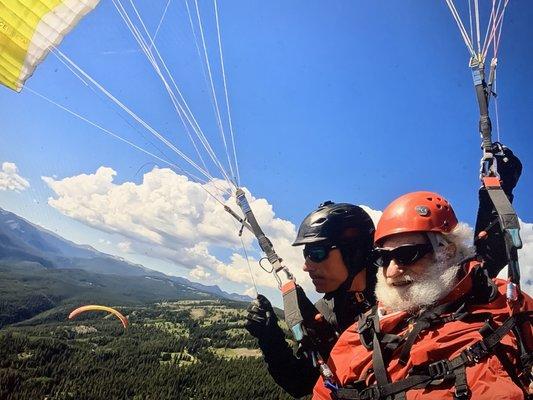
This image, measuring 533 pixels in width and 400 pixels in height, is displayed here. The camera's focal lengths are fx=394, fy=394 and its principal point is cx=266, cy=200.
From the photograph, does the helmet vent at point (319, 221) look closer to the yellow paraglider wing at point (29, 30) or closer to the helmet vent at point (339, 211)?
the helmet vent at point (339, 211)

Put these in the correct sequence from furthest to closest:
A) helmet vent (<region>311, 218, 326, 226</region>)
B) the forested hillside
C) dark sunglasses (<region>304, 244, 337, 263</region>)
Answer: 1. the forested hillside
2. helmet vent (<region>311, 218, 326, 226</region>)
3. dark sunglasses (<region>304, 244, 337, 263</region>)

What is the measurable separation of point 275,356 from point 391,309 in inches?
75.5

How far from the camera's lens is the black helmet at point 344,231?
178 inches

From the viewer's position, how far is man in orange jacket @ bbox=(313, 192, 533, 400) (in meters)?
2.01

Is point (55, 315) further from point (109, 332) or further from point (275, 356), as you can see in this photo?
point (275, 356)

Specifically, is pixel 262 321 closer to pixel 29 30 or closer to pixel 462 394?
pixel 462 394

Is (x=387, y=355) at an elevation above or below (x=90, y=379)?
above

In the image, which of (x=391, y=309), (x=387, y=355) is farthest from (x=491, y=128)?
(x=387, y=355)

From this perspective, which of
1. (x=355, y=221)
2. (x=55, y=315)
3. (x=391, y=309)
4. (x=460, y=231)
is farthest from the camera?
(x=55, y=315)

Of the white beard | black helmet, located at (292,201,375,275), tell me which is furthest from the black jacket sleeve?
the white beard

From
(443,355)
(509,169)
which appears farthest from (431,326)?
(509,169)

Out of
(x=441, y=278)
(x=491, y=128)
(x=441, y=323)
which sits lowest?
(x=441, y=323)

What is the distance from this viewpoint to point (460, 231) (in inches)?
118

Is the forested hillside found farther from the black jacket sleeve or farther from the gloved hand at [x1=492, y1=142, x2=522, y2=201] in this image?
the gloved hand at [x1=492, y1=142, x2=522, y2=201]
